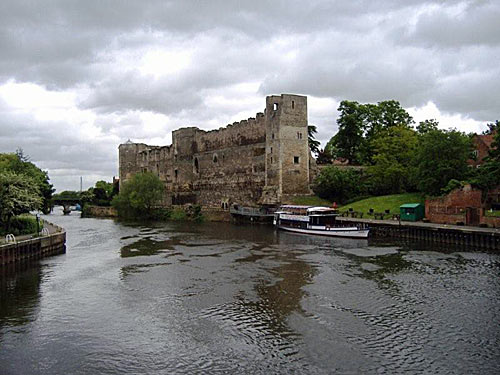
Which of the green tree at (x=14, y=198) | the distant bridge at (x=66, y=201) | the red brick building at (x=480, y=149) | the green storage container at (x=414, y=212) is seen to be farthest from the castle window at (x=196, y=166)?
the distant bridge at (x=66, y=201)

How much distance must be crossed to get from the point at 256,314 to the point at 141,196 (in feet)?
169

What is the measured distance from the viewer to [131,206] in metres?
67.2

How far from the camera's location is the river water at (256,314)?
40.3 ft

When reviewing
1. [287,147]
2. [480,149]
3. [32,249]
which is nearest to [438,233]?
[480,149]

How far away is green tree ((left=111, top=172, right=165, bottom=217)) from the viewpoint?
6550 centimetres

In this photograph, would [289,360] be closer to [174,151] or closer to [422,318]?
[422,318]

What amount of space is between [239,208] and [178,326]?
144 feet

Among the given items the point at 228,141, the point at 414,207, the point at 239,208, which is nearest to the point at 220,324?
the point at 414,207

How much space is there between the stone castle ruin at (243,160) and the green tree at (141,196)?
25.9ft

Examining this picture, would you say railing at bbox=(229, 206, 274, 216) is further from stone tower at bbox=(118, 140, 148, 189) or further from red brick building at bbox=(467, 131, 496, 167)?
stone tower at bbox=(118, 140, 148, 189)

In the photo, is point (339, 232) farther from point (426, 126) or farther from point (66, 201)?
→ point (66, 201)

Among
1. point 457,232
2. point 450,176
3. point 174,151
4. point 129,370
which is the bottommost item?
point 129,370

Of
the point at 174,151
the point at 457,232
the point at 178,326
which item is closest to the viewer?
the point at 178,326

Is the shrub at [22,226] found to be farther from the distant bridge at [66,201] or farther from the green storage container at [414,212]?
the distant bridge at [66,201]
